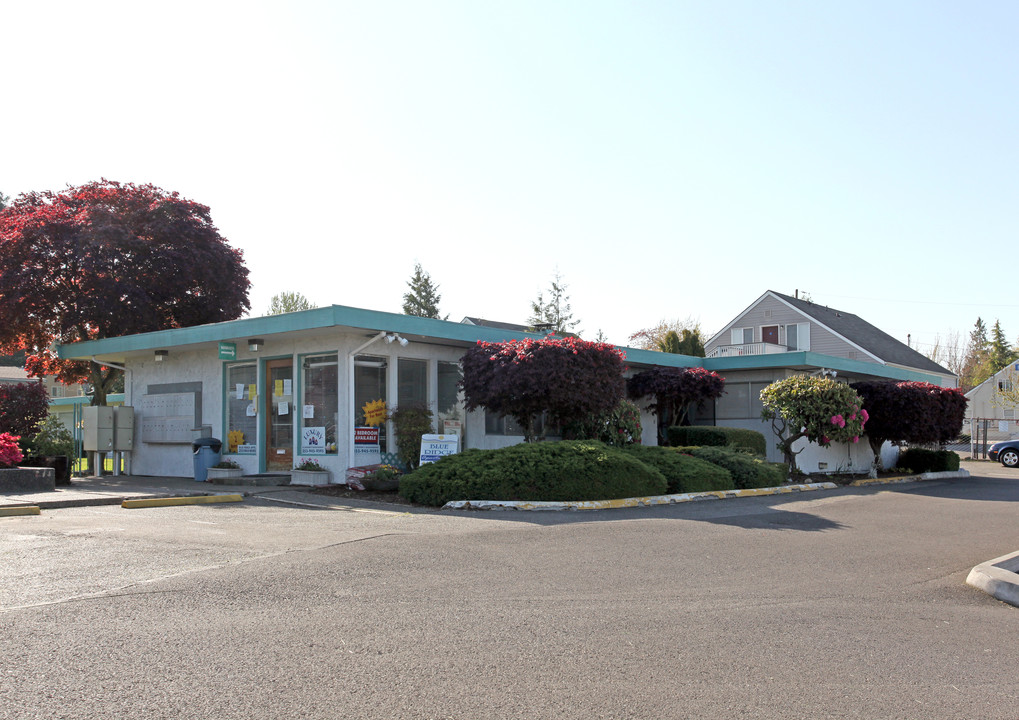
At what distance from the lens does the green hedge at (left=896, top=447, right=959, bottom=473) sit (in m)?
24.9

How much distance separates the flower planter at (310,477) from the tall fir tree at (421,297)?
43793 millimetres

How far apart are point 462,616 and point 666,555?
10.8 feet

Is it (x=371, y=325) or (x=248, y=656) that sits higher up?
(x=371, y=325)

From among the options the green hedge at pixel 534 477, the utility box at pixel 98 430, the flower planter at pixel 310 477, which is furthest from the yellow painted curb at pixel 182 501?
the utility box at pixel 98 430

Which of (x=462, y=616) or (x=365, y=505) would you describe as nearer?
(x=462, y=616)

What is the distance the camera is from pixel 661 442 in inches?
955

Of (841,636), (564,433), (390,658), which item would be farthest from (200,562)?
(564,433)

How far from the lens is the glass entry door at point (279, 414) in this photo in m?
17.9

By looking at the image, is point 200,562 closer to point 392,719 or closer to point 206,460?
point 392,719

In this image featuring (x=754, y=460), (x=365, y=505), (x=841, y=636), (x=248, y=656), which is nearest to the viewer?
(x=248, y=656)

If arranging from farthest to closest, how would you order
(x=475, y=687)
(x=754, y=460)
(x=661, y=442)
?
(x=661, y=442) → (x=754, y=460) → (x=475, y=687)

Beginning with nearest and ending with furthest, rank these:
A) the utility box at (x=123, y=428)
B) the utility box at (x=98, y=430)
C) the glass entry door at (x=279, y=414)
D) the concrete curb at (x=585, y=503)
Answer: the concrete curb at (x=585, y=503), the glass entry door at (x=279, y=414), the utility box at (x=98, y=430), the utility box at (x=123, y=428)

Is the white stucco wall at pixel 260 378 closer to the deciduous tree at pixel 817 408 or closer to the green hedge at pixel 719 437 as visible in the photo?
the green hedge at pixel 719 437

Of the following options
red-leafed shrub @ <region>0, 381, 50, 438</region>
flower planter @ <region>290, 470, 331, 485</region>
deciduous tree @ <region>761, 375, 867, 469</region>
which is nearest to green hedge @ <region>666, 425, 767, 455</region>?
deciduous tree @ <region>761, 375, 867, 469</region>
